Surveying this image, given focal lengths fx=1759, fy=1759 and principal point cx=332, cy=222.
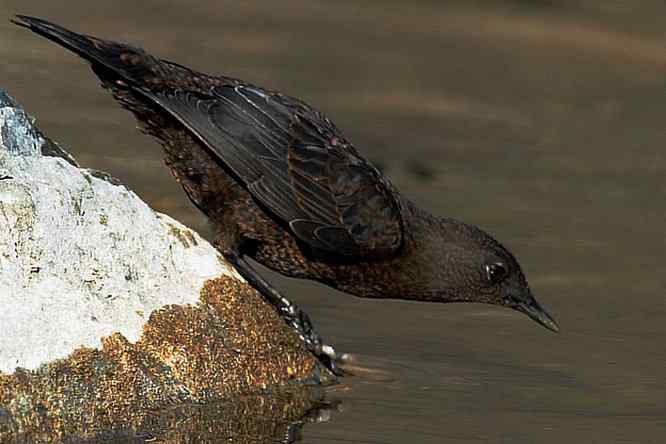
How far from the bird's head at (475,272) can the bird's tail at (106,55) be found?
1.47 metres

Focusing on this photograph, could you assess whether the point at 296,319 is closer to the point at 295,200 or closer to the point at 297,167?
the point at 295,200

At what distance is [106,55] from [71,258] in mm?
1378

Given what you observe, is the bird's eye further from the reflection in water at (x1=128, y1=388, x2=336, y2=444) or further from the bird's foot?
the reflection in water at (x1=128, y1=388, x2=336, y2=444)

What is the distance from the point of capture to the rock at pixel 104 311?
616 cm

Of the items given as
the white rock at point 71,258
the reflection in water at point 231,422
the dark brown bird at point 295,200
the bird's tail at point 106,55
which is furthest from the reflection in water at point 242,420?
the bird's tail at point 106,55

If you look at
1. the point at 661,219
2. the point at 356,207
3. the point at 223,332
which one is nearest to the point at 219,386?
the point at 223,332

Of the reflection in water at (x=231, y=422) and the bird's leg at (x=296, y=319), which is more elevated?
the bird's leg at (x=296, y=319)

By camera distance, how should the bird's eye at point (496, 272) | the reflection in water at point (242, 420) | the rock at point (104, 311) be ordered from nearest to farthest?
1. the rock at point (104, 311)
2. the reflection in water at point (242, 420)
3. the bird's eye at point (496, 272)

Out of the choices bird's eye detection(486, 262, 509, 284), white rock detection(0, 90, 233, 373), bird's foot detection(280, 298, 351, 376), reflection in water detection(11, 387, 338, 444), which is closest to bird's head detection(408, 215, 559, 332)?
bird's eye detection(486, 262, 509, 284)

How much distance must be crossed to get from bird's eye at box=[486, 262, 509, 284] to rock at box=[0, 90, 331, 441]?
1.03 m

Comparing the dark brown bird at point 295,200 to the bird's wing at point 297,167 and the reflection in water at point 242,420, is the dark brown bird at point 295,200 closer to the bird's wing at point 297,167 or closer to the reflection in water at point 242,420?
the bird's wing at point 297,167

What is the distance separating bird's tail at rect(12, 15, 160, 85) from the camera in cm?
745

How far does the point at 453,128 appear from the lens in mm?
12398

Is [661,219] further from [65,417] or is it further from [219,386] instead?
[65,417]
